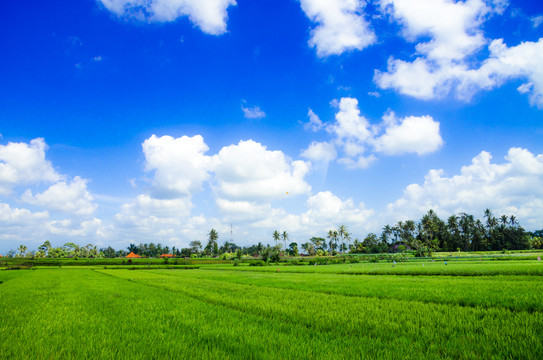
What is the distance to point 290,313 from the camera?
24.0ft

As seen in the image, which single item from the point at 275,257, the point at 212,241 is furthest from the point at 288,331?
the point at 212,241

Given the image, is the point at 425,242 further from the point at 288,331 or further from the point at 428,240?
the point at 288,331

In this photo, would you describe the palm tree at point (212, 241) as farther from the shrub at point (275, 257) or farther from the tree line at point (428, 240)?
the shrub at point (275, 257)

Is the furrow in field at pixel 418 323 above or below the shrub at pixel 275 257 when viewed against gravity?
above

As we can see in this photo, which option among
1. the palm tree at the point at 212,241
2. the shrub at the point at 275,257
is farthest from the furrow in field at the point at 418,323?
the palm tree at the point at 212,241

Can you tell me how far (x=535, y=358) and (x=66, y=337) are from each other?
818cm

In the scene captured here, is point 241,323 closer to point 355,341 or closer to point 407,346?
point 355,341

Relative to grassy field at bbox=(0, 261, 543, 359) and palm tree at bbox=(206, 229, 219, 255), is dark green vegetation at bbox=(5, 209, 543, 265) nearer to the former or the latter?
palm tree at bbox=(206, 229, 219, 255)

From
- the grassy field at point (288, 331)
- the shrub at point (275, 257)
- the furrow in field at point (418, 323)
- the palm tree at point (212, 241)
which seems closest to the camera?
the grassy field at point (288, 331)

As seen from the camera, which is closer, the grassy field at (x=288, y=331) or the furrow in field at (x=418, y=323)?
the grassy field at (x=288, y=331)

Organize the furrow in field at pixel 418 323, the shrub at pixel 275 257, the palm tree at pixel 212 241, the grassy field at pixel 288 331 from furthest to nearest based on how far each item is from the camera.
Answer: the palm tree at pixel 212 241, the shrub at pixel 275 257, the furrow in field at pixel 418 323, the grassy field at pixel 288 331

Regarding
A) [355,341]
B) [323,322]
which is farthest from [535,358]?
[323,322]

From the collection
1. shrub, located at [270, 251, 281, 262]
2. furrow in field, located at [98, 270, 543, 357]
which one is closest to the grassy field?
furrow in field, located at [98, 270, 543, 357]

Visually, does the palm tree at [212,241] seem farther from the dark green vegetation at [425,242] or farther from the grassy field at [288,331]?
the grassy field at [288,331]
